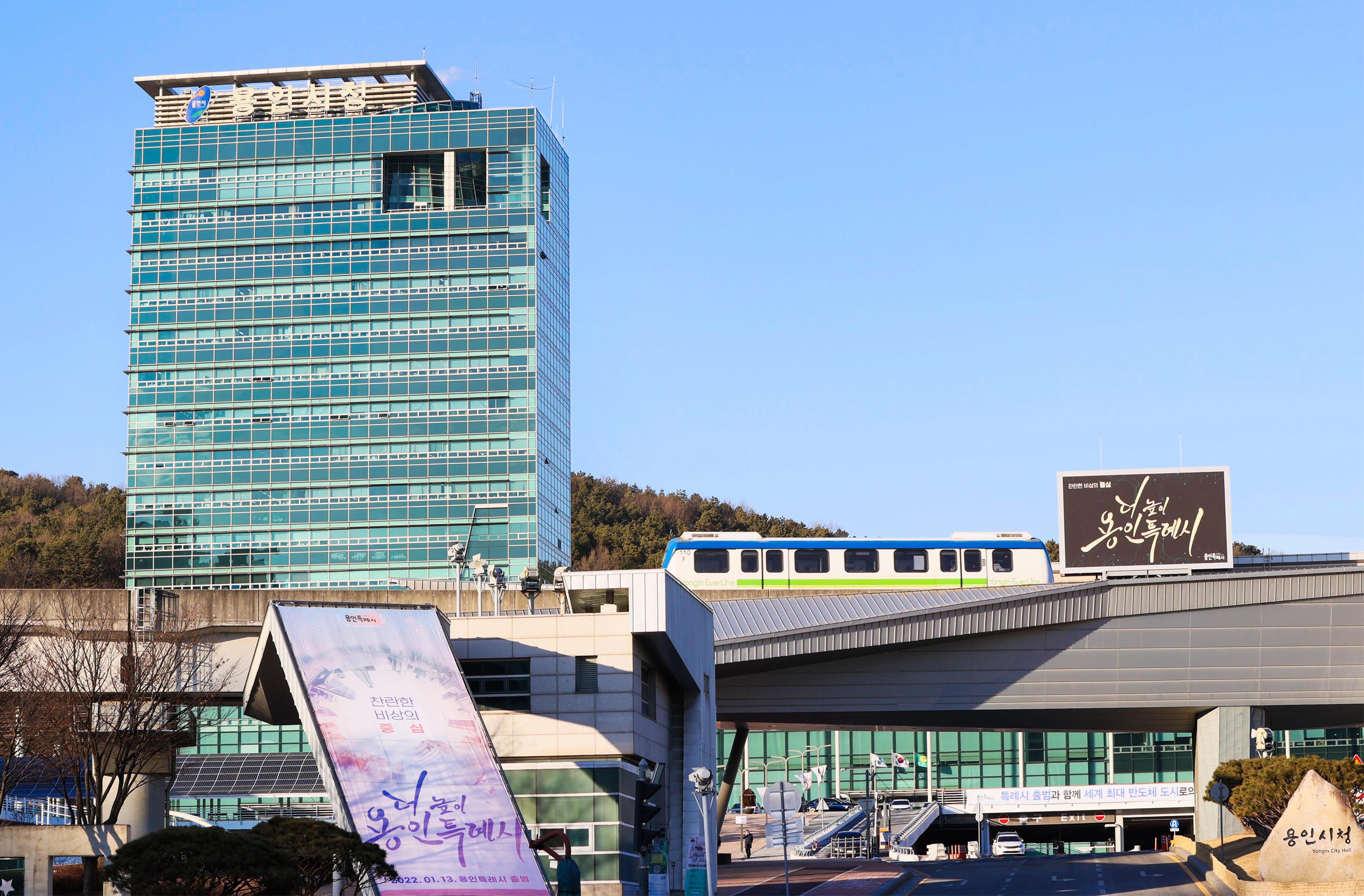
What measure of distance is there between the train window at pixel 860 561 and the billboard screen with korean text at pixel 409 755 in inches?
1245

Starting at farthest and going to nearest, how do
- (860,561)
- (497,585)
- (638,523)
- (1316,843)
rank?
(638,523) → (860,561) → (497,585) → (1316,843)

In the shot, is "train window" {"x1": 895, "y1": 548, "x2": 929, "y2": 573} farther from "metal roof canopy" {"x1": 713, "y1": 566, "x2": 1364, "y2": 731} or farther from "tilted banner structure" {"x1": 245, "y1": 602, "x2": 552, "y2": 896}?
"tilted banner structure" {"x1": 245, "y1": 602, "x2": 552, "y2": 896}

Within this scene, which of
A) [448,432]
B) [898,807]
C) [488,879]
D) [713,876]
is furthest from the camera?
[448,432]

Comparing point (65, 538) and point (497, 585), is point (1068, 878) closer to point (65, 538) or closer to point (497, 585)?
point (497, 585)

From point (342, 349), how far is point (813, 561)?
86190 millimetres

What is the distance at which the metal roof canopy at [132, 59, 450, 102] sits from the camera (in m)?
151

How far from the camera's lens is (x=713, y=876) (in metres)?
38.6

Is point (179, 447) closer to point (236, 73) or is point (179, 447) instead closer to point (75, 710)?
point (236, 73)

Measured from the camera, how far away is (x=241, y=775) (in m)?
88.6

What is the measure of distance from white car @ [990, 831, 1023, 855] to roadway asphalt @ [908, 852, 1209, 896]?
24118 millimetres

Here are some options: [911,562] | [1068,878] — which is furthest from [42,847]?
[911,562]

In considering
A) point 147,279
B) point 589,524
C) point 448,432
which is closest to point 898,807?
point 448,432

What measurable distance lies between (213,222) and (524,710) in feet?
381

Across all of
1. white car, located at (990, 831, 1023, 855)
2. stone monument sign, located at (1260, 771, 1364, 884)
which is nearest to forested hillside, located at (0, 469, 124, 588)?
white car, located at (990, 831, 1023, 855)
